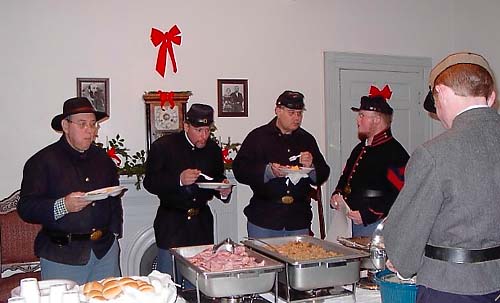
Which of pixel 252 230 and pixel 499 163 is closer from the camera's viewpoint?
pixel 499 163

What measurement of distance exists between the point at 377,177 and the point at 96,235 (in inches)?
64.7

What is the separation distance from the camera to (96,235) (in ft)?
9.36

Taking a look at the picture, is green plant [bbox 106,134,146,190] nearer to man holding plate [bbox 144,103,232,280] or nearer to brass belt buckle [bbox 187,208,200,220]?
man holding plate [bbox 144,103,232,280]

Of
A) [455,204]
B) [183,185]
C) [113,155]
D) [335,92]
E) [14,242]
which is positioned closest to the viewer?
[455,204]

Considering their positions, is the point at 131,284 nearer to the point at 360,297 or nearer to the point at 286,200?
the point at 360,297

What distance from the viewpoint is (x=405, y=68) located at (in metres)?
5.20

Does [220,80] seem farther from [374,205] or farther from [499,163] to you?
[499,163]

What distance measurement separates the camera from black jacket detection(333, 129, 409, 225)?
3.42m

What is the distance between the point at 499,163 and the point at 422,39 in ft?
12.7

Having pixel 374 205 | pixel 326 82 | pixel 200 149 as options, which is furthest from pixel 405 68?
pixel 200 149

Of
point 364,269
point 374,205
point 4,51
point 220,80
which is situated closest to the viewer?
point 364,269

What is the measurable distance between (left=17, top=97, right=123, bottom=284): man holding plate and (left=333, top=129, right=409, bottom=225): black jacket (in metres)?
1.45

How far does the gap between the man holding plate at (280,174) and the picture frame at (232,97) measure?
796 mm

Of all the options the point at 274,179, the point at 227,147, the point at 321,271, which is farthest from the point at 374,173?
the point at 321,271
